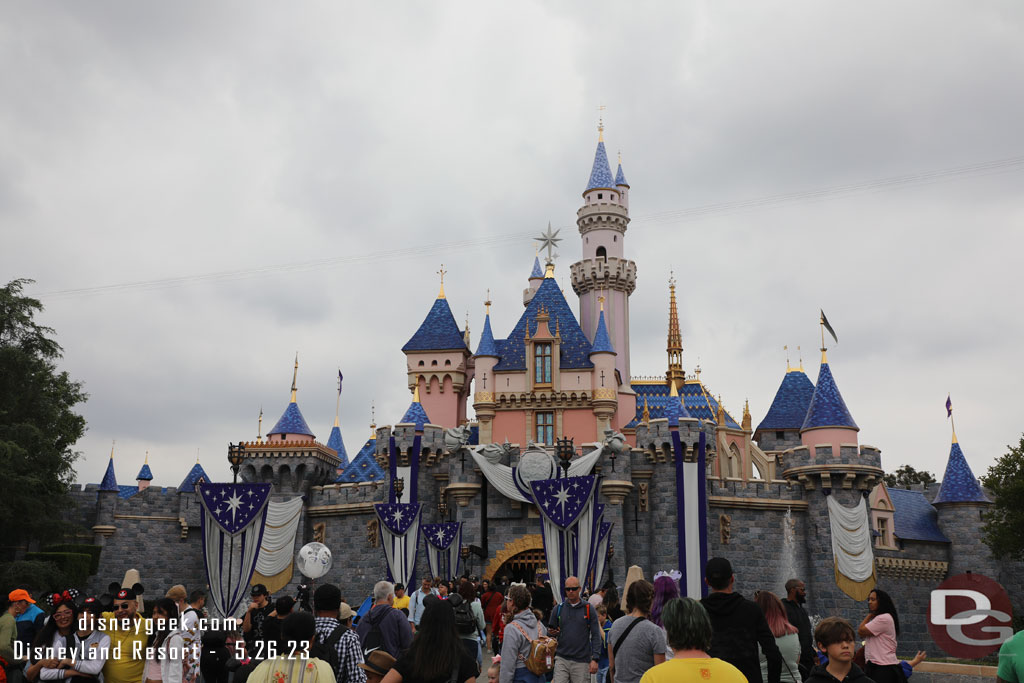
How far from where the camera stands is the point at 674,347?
41.3 metres

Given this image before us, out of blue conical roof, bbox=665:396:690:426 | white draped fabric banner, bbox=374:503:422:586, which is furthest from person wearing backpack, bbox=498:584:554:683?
blue conical roof, bbox=665:396:690:426

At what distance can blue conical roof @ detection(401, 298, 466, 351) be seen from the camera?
3600 centimetres

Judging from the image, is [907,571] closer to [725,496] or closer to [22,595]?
[725,496]

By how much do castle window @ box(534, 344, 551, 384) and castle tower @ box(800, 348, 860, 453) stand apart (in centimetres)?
897

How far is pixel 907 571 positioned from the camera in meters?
29.7

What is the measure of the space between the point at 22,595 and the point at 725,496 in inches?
887

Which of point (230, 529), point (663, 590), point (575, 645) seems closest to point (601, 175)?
point (230, 529)

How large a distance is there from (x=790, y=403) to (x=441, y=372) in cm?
1558

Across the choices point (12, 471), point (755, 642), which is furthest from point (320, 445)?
point (755, 642)

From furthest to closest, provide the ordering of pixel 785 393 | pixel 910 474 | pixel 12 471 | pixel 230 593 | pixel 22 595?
pixel 910 474 < pixel 785 393 < pixel 12 471 < pixel 230 593 < pixel 22 595

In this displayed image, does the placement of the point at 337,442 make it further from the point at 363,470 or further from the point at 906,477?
the point at 906,477

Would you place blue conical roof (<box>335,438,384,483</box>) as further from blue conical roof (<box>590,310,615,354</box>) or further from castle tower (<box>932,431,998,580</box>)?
castle tower (<box>932,431,998,580</box>)

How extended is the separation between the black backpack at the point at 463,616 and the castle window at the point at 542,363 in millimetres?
22006

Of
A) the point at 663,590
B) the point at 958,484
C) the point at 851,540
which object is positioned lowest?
the point at 663,590
